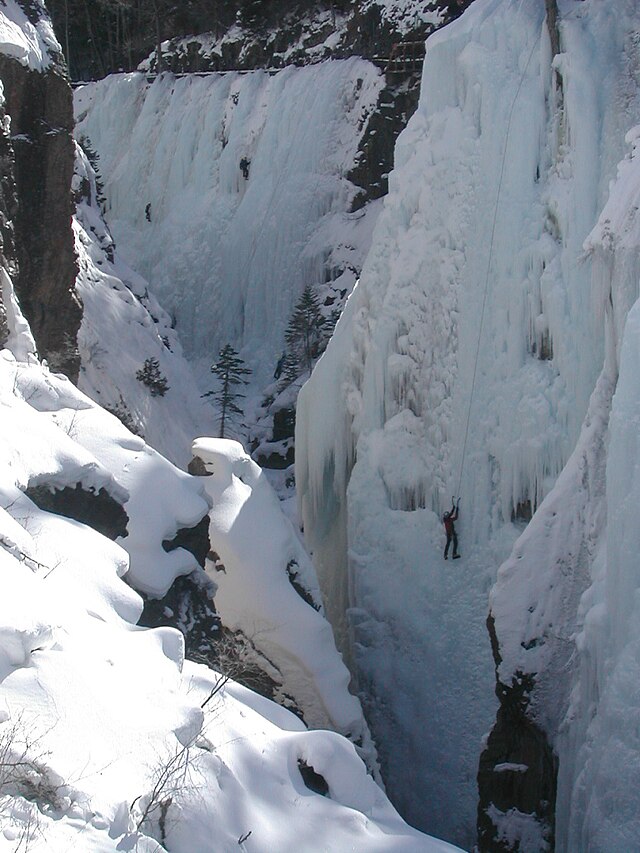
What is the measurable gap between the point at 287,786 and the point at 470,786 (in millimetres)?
6283

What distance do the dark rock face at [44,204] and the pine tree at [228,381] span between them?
693 centimetres

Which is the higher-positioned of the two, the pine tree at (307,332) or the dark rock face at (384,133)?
the dark rock face at (384,133)

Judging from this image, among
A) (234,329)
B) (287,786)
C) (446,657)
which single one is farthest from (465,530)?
(234,329)

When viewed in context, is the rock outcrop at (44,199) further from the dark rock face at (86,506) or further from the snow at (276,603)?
the dark rock face at (86,506)

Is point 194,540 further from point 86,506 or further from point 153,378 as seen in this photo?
point 153,378

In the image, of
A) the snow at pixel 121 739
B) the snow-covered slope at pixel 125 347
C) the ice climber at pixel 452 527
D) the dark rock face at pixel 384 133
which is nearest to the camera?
the snow at pixel 121 739

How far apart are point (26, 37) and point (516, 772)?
11832mm

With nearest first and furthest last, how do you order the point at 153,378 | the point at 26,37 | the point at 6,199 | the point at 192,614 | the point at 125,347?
the point at 192,614, the point at 6,199, the point at 26,37, the point at 125,347, the point at 153,378

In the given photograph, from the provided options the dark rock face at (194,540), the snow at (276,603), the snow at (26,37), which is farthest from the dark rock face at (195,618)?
the snow at (26,37)

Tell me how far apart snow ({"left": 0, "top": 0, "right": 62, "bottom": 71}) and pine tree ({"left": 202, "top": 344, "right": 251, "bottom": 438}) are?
8.94 metres

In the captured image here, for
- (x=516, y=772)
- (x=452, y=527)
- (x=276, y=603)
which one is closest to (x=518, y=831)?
(x=516, y=772)

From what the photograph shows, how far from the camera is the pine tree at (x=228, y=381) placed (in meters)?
21.8

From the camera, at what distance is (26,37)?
13.9 m

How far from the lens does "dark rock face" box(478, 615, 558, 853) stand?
9148 millimetres
